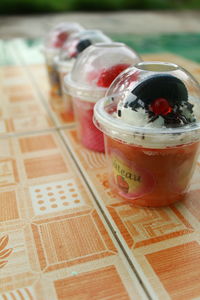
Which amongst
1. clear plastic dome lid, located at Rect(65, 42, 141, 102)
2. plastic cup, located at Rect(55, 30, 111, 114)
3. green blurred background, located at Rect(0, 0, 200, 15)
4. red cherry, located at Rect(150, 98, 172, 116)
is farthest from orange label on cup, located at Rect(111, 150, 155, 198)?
green blurred background, located at Rect(0, 0, 200, 15)

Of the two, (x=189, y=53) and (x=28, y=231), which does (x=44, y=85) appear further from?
(x=189, y=53)

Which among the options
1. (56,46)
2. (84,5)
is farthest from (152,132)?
(84,5)

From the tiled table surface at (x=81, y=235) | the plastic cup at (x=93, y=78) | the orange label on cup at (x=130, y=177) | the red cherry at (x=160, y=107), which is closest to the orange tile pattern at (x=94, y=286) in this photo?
the tiled table surface at (x=81, y=235)

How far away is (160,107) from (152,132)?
52 mm

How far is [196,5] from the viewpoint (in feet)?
18.4

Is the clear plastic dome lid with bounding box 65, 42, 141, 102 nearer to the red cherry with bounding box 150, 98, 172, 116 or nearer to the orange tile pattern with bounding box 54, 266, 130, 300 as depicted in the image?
the red cherry with bounding box 150, 98, 172, 116

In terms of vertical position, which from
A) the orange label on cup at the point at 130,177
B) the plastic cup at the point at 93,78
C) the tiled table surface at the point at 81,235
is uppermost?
the plastic cup at the point at 93,78

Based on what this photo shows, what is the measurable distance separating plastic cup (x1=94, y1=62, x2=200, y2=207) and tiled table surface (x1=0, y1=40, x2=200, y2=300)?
0.05 meters

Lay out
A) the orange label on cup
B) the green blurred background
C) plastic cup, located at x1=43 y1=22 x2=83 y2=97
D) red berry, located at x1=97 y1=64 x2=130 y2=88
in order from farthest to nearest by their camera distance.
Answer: the green blurred background, plastic cup, located at x1=43 y1=22 x2=83 y2=97, red berry, located at x1=97 y1=64 x2=130 y2=88, the orange label on cup

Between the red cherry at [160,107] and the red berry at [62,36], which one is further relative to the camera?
the red berry at [62,36]

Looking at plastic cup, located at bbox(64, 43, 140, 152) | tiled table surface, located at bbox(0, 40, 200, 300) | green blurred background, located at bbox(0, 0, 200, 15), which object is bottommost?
green blurred background, located at bbox(0, 0, 200, 15)

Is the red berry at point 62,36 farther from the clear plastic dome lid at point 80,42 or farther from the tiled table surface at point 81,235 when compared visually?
the tiled table surface at point 81,235

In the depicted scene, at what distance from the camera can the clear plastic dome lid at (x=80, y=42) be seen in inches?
38.3

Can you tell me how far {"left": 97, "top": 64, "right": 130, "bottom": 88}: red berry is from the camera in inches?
30.5
